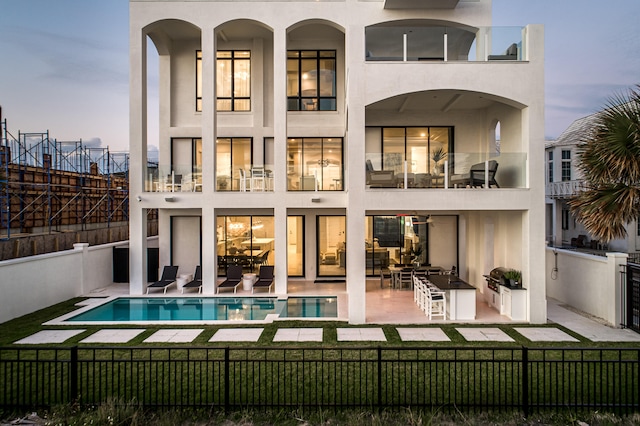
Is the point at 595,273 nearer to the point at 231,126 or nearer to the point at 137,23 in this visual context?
the point at 231,126

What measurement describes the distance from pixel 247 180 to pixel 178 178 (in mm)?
2790

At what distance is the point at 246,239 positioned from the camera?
16.9 meters

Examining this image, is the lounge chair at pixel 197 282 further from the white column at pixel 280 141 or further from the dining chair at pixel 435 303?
the dining chair at pixel 435 303

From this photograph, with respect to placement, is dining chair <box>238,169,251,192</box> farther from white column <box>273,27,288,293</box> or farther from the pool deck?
the pool deck

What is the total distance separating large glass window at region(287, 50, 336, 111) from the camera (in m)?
16.5

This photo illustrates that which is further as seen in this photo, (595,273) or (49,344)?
(595,273)

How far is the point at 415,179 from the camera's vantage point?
11055 mm

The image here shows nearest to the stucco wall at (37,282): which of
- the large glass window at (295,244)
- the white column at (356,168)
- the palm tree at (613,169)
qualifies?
the large glass window at (295,244)

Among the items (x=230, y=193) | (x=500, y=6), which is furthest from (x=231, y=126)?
(x=500, y=6)

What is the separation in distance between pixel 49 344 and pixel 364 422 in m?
7.87

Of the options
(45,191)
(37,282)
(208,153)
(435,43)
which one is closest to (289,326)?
(208,153)

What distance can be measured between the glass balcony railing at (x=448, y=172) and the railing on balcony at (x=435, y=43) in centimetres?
298

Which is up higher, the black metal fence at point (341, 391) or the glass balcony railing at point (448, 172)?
the glass balcony railing at point (448, 172)

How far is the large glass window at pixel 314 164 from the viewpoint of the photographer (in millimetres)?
14836
